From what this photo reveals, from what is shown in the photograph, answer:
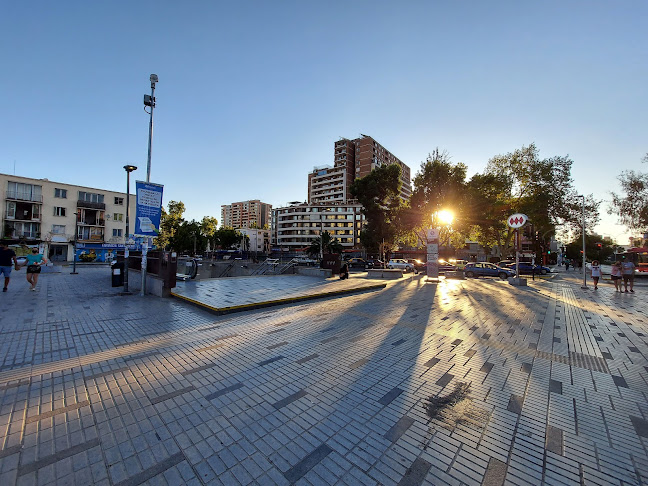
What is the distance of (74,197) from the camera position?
136ft

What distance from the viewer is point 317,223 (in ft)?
269

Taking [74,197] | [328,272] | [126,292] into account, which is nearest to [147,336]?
[126,292]

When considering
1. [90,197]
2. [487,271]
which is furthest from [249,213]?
[487,271]

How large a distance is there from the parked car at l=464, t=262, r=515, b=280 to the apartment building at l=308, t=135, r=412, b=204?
59.5 m

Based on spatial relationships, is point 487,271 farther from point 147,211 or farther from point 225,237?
point 225,237

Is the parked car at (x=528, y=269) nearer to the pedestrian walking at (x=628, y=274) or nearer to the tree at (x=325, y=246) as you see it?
the pedestrian walking at (x=628, y=274)


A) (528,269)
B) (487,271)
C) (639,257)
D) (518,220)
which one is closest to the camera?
(518,220)

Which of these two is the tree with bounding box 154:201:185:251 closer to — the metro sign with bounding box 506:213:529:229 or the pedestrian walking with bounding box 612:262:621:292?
the metro sign with bounding box 506:213:529:229

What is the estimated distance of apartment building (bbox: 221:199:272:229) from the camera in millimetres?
156075

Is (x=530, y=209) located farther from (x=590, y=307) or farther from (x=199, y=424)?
(x=199, y=424)

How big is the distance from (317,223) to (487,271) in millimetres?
60986

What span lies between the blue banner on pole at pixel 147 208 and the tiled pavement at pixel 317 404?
4.38 m

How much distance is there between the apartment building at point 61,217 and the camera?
36.8 metres

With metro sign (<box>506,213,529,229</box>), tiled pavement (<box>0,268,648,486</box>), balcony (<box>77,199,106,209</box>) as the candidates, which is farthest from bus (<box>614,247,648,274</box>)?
balcony (<box>77,199,106,209</box>)
